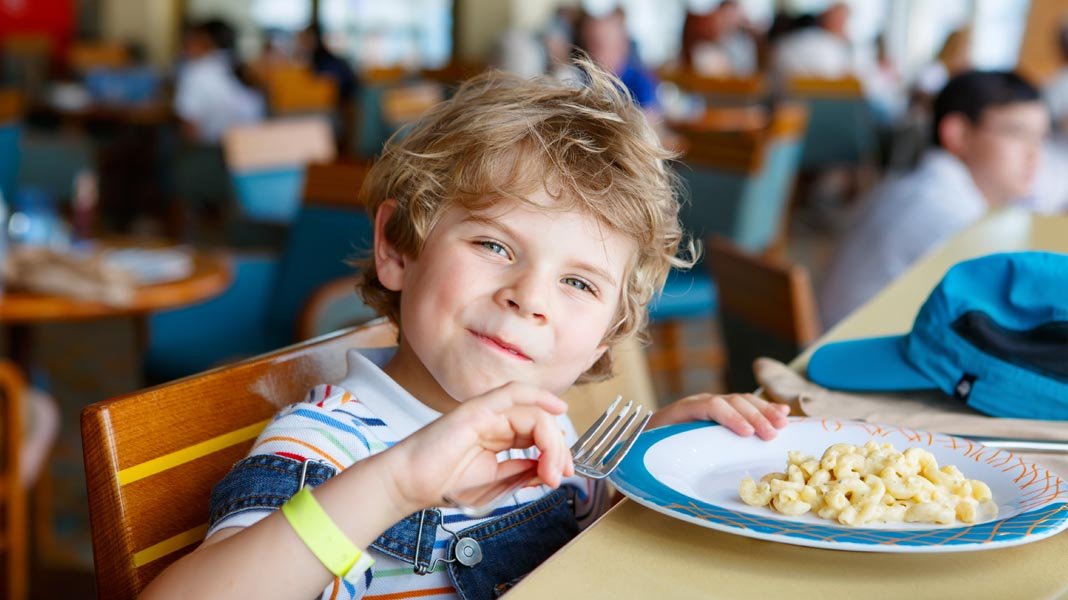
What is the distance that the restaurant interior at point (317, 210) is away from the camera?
167 centimetres

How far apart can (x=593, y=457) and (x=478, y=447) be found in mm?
105

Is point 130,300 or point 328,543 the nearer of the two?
point 328,543

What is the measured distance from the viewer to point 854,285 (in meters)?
2.55

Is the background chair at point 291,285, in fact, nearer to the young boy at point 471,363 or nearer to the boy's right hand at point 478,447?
the young boy at point 471,363

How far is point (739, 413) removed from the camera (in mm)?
949

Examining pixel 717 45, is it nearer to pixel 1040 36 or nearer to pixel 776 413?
pixel 1040 36

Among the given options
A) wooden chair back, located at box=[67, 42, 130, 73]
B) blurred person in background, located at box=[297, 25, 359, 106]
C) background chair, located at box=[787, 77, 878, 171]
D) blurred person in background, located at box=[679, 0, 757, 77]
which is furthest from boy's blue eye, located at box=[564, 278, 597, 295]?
wooden chair back, located at box=[67, 42, 130, 73]

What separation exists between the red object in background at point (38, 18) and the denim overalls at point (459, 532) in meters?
13.5

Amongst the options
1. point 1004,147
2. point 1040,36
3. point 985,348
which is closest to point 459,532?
point 985,348

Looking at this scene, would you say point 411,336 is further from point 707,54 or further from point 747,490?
point 707,54

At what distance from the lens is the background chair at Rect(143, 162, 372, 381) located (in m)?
2.75

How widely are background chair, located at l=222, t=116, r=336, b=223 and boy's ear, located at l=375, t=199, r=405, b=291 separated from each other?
267 centimetres

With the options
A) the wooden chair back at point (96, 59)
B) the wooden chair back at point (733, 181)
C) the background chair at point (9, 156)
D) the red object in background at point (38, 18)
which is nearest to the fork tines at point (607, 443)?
the wooden chair back at point (733, 181)

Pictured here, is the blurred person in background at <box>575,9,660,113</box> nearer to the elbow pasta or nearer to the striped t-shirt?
the striped t-shirt
